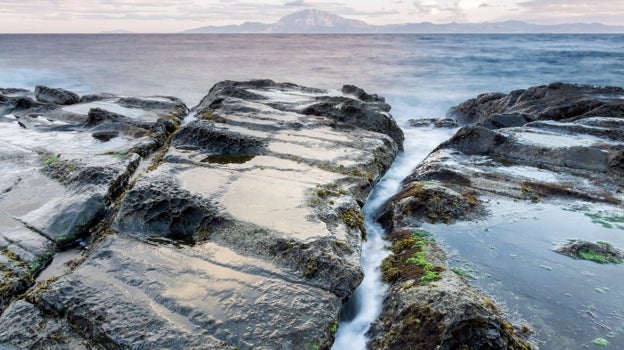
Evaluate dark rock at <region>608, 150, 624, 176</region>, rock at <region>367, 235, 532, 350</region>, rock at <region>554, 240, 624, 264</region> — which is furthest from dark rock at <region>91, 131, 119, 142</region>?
dark rock at <region>608, 150, 624, 176</region>

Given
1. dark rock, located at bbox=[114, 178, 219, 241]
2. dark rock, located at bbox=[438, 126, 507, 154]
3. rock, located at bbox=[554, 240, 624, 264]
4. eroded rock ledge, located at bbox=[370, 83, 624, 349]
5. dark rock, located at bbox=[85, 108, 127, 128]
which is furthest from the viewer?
dark rock, located at bbox=[85, 108, 127, 128]

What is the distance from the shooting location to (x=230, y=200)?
5.41 metres

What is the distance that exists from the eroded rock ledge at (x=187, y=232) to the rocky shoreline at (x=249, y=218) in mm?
19

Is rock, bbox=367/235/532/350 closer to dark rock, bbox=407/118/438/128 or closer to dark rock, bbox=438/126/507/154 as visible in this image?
dark rock, bbox=438/126/507/154

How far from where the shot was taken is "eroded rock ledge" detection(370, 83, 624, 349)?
3.58 m

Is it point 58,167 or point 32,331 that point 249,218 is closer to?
point 32,331

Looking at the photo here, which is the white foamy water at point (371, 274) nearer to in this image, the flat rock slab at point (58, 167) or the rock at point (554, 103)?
the flat rock slab at point (58, 167)

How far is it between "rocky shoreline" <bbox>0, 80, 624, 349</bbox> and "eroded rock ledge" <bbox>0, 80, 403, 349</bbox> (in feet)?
0.06

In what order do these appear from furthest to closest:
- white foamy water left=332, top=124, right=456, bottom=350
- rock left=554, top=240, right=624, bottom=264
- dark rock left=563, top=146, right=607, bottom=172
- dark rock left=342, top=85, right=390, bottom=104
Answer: dark rock left=342, top=85, right=390, bottom=104, dark rock left=563, top=146, right=607, bottom=172, rock left=554, top=240, right=624, bottom=264, white foamy water left=332, top=124, right=456, bottom=350

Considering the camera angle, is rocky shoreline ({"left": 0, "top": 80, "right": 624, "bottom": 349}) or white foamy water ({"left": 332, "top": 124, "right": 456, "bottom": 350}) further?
white foamy water ({"left": 332, "top": 124, "right": 456, "bottom": 350})

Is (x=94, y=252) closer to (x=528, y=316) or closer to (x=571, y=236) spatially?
(x=528, y=316)

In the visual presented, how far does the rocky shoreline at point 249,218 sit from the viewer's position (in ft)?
11.8

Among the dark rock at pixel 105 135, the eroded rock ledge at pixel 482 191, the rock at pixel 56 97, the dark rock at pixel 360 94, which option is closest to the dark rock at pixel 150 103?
the rock at pixel 56 97

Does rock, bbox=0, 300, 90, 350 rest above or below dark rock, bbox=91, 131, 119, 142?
above
